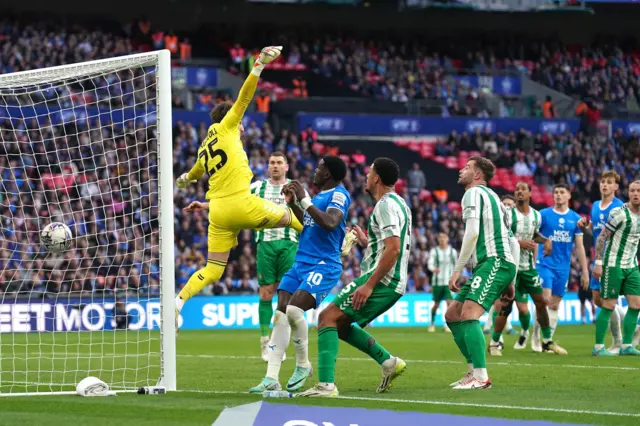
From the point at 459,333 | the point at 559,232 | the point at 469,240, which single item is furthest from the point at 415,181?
the point at 469,240

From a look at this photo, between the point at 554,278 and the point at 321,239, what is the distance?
29.3 feet

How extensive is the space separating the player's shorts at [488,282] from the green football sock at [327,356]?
167 centimetres

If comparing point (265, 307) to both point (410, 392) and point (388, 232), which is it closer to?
point (410, 392)

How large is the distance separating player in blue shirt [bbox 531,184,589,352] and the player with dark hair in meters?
7.84

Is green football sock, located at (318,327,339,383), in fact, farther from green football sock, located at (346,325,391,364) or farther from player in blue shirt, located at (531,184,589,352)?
player in blue shirt, located at (531,184,589,352)

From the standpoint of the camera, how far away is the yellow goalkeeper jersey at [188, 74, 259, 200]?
11586 mm

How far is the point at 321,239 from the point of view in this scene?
32.6ft

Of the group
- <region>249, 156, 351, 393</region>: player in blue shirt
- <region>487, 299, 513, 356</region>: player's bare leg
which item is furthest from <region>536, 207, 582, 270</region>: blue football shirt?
<region>249, 156, 351, 393</region>: player in blue shirt

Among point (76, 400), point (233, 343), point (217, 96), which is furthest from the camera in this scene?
point (217, 96)

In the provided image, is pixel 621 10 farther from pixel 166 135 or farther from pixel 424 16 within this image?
pixel 166 135

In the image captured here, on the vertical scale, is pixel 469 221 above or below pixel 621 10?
below

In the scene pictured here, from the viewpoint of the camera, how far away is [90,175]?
93.0 ft

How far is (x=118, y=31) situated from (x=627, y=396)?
35015 millimetres

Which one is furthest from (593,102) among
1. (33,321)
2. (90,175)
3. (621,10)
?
(33,321)
